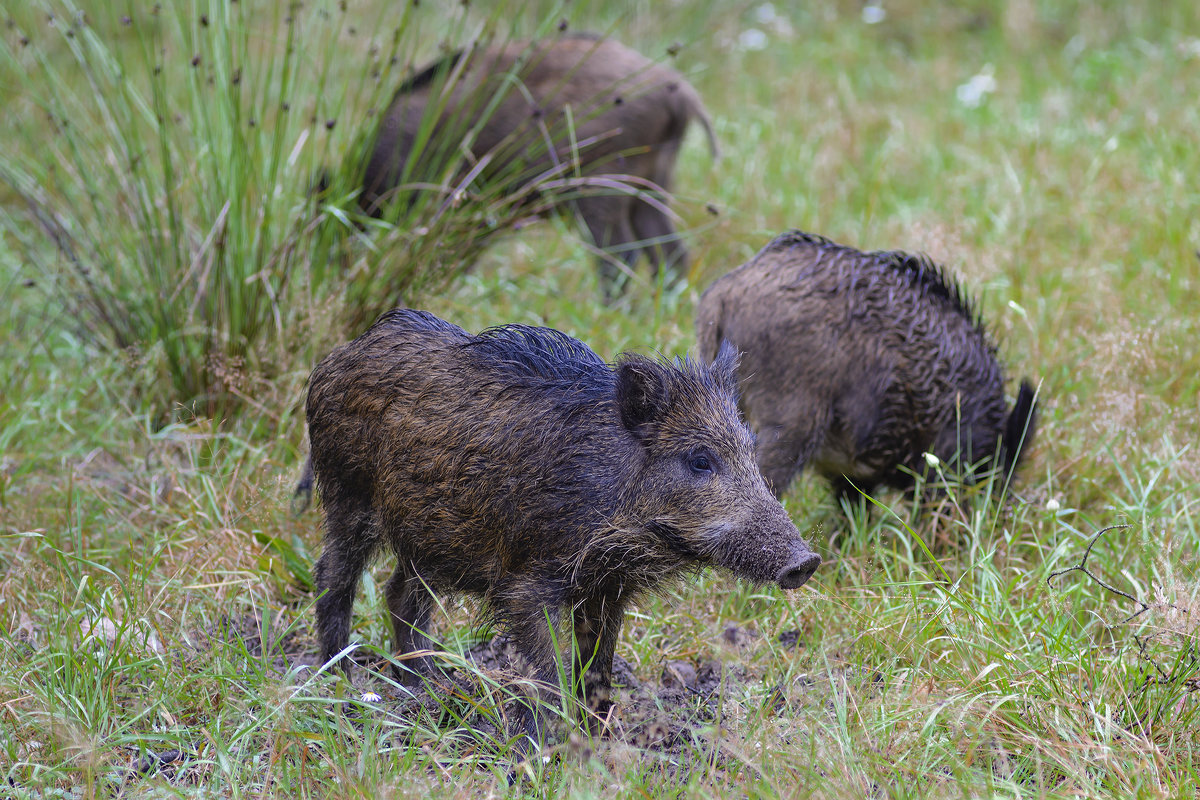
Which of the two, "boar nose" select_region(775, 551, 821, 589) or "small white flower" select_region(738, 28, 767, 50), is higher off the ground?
"boar nose" select_region(775, 551, 821, 589)

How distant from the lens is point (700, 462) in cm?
268

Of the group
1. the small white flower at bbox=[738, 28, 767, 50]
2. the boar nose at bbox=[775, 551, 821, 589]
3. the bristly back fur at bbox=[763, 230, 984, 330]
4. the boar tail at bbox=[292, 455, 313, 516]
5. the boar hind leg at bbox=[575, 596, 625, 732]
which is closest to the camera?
the boar nose at bbox=[775, 551, 821, 589]

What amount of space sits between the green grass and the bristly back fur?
1.40ft

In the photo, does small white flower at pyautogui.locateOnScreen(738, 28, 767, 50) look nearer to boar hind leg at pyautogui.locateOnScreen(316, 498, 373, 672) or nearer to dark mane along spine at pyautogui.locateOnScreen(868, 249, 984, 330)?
dark mane along spine at pyautogui.locateOnScreen(868, 249, 984, 330)

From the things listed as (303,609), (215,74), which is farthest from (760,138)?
(303,609)

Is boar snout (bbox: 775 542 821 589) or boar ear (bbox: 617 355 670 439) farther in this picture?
boar ear (bbox: 617 355 670 439)

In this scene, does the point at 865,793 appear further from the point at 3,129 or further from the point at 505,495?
the point at 3,129

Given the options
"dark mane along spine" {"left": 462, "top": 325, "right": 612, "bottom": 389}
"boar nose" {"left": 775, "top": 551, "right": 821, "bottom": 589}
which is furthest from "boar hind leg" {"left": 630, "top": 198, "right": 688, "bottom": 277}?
"boar nose" {"left": 775, "top": 551, "right": 821, "bottom": 589}

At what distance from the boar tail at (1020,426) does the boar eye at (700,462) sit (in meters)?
1.50

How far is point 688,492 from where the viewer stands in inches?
104

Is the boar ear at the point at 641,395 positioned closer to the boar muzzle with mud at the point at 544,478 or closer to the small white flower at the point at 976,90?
the boar muzzle with mud at the point at 544,478

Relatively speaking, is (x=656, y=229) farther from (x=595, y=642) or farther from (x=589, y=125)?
(x=595, y=642)

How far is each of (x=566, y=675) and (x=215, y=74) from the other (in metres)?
2.68

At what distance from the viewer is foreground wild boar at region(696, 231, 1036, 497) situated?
377 cm
